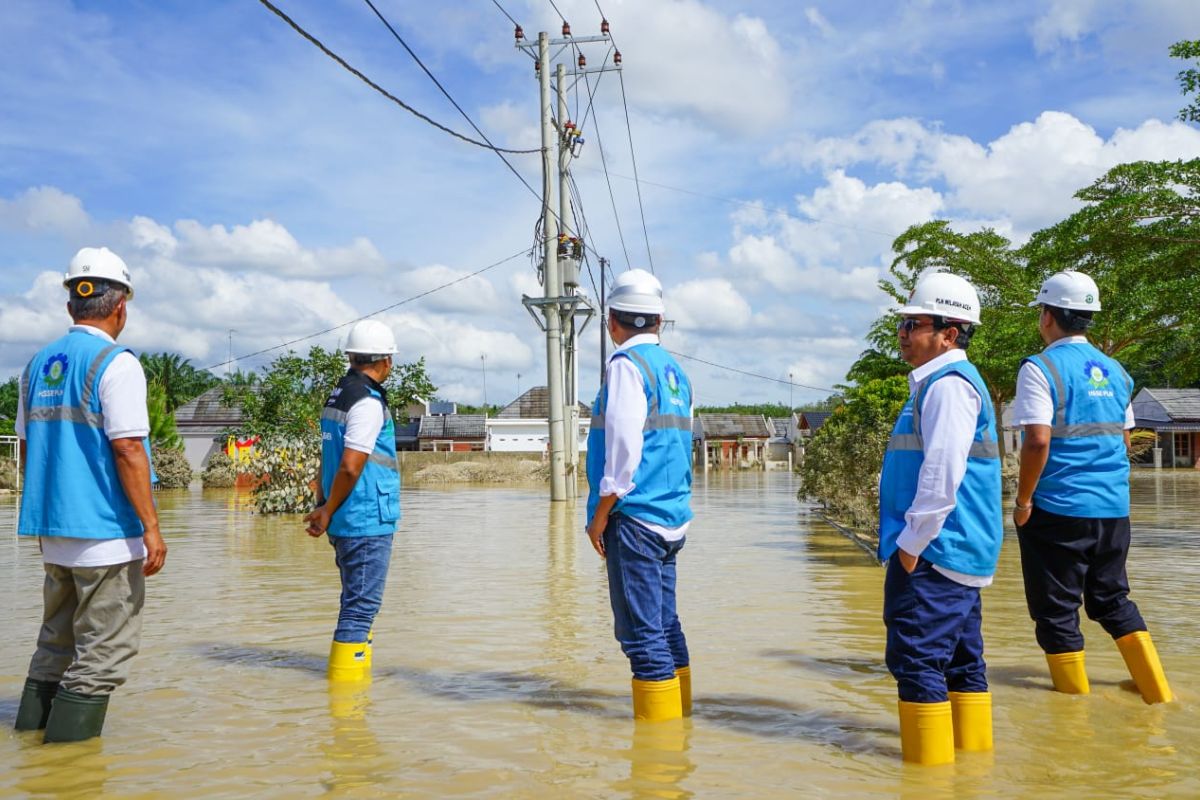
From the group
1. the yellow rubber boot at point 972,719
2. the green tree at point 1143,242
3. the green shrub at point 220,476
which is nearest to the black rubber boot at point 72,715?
the yellow rubber boot at point 972,719

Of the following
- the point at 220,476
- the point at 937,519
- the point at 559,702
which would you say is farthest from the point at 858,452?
the point at 220,476

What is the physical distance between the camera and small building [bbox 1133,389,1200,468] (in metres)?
56.4

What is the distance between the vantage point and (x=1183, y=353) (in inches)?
706

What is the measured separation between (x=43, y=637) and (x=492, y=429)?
62.3 metres

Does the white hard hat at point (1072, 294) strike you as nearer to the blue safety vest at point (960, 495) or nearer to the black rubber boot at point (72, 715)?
the blue safety vest at point (960, 495)

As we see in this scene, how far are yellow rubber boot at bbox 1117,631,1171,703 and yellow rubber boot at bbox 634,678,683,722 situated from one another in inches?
84.5

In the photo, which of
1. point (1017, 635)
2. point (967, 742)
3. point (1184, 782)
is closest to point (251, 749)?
point (967, 742)

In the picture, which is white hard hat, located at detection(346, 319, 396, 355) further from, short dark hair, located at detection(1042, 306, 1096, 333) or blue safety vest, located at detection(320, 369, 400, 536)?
short dark hair, located at detection(1042, 306, 1096, 333)

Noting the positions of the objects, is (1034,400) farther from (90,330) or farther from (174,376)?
(174,376)

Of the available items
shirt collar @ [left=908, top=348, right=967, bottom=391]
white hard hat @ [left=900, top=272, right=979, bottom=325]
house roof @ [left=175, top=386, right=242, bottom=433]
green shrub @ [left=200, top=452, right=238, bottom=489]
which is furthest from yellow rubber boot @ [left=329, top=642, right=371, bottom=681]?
house roof @ [left=175, top=386, right=242, bottom=433]

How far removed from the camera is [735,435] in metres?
84.1

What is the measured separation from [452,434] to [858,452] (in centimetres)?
6008

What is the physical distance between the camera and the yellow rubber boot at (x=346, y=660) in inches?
232

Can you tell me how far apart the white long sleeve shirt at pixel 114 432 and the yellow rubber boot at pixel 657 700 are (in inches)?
86.9
